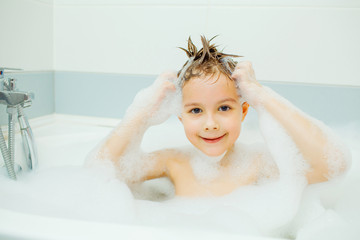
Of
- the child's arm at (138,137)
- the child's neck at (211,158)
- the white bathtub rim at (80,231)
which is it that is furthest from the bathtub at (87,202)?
the child's neck at (211,158)

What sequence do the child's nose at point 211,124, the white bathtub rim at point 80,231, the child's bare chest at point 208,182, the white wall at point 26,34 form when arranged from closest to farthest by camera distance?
the white bathtub rim at point 80,231
the child's nose at point 211,124
the child's bare chest at point 208,182
the white wall at point 26,34

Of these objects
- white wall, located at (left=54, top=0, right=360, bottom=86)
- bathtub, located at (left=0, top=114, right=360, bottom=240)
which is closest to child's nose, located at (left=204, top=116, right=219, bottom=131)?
bathtub, located at (left=0, top=114, right=360, bottom=240)

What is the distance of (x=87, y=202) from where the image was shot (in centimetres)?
85

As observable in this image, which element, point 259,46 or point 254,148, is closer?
point 254,148

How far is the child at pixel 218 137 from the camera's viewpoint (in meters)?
0.93

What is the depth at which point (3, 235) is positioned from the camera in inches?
22.0

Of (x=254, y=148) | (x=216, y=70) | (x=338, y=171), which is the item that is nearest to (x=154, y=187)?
(x=254, y=148)

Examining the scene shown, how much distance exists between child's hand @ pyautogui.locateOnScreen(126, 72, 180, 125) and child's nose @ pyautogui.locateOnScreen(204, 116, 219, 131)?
18cm

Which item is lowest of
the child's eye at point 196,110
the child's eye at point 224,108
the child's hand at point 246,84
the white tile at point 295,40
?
the child's eye at point 224,108

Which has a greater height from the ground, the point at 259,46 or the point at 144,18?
the point at 144,18

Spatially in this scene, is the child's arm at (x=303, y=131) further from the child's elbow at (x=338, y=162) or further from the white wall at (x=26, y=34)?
the white wall at (x=26, y=34)

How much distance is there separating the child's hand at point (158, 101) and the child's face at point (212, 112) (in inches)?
3.4

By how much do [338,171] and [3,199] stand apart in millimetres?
887

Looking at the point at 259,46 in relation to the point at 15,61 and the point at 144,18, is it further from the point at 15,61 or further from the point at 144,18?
the point at 15,61
